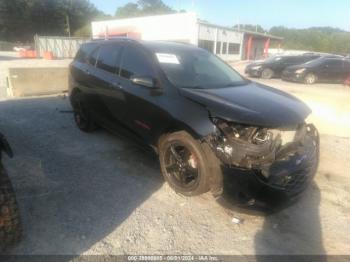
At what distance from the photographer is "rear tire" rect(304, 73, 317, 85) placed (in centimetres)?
1515

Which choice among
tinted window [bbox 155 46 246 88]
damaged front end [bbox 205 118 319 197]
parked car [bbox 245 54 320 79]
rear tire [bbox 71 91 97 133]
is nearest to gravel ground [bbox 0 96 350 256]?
damaged front end [bbox 205 118 319 197]

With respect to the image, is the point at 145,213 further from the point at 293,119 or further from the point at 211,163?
the point at 293,119

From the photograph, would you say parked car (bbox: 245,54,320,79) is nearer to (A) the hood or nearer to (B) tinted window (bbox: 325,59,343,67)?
(B) tinted window (bbox: 325,59,343,67)

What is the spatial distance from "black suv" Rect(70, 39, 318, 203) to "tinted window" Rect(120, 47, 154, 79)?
0.6 inches

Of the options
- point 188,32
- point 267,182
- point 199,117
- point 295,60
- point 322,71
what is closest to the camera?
point 267,182

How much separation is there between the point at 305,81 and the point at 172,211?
14.2m

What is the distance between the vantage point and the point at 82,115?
217 inches

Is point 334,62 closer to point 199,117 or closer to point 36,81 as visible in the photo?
point 36,81

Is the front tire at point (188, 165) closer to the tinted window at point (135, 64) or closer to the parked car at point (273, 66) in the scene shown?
the tinted window at point (135, 64)

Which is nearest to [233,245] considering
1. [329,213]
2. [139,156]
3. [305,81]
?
[329,213]

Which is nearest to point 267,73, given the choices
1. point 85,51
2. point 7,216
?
point 85,51

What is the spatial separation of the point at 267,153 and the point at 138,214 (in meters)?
1.53

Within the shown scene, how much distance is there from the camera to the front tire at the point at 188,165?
3055 millimetres

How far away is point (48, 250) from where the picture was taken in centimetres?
261
